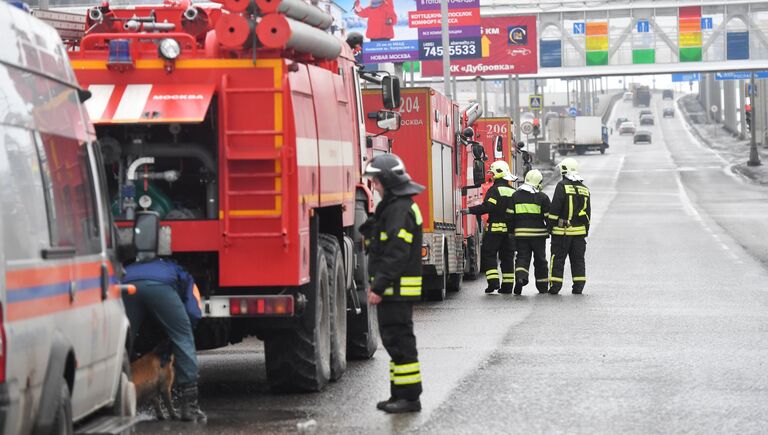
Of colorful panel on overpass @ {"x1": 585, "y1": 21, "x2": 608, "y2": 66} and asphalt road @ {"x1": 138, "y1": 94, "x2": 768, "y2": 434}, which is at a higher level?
colorful panel on overpass @ {"x1": 585, "y1": 21, "x2": 608, "y2": 66}

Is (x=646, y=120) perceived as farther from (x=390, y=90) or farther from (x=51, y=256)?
(x=51, y=256)

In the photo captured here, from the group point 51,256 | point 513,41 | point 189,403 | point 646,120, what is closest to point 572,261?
point 189,403

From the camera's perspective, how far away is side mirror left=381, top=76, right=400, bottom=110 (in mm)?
14234

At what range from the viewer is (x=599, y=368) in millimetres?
12773

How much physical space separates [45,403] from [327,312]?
560cm

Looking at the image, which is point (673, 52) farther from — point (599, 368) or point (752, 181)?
point (599, 368)

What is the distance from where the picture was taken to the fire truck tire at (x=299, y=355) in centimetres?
1114

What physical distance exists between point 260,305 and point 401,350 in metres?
1.02

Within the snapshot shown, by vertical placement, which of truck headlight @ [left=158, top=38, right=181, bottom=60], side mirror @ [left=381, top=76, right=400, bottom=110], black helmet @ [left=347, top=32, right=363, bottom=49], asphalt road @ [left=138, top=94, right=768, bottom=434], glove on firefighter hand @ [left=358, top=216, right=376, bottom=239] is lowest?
asphalt road @ [left=138, top=94, right=768, bottom=434]

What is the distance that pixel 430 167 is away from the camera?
806 inches

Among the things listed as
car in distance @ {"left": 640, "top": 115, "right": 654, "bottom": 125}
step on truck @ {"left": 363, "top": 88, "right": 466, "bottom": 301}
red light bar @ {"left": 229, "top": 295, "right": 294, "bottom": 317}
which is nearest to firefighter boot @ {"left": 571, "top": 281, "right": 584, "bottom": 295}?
step on truck @ {"left": 363, "top": 88, "right": 466, "bottom": 301}

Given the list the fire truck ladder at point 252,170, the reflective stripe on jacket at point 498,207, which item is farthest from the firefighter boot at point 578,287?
the fire truck ladder at point 252,170

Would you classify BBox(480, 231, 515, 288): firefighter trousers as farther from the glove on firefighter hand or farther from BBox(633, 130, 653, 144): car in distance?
BBox(633, 130, 653, 144): car in distance

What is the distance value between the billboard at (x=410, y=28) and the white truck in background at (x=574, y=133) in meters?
50.8
